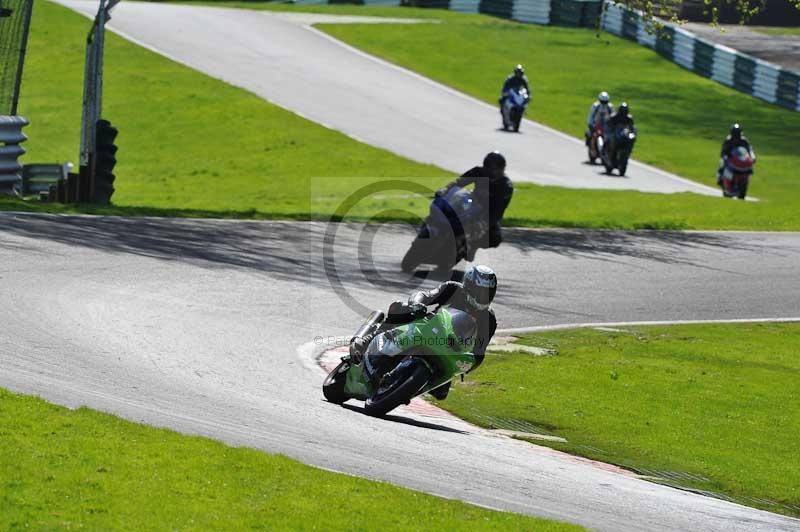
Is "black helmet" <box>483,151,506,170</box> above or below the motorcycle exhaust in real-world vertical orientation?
above

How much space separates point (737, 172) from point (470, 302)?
22.0 m

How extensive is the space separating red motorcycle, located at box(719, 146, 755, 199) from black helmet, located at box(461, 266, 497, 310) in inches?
862

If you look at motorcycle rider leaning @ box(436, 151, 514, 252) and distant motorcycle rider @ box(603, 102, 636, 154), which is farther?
distant motorcycle rider @ box(603, 102, 636, 154)

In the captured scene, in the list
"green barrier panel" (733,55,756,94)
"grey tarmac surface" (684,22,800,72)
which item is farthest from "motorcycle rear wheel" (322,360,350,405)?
"grey tarmac surface" (684,22,800,72)

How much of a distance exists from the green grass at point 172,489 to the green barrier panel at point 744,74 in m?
41.9

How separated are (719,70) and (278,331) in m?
Answer: 37.7

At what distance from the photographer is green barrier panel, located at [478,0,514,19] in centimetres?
5678

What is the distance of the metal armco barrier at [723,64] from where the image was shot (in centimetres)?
4728

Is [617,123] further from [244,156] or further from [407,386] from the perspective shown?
[407,386]

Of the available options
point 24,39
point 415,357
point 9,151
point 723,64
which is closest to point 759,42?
point 723,64

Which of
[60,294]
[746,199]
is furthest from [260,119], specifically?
[60,294]

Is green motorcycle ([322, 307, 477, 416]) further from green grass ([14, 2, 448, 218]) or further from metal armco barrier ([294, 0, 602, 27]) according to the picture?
metal armco barrier ([294, 0, 602, 27])

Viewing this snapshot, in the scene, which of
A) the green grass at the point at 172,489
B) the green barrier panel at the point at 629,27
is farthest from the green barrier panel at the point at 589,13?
the green grass at the point at 172,489

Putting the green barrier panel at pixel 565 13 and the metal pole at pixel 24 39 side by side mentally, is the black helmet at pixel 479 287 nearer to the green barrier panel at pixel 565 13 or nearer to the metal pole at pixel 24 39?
the metal pole at pixel 24 39
